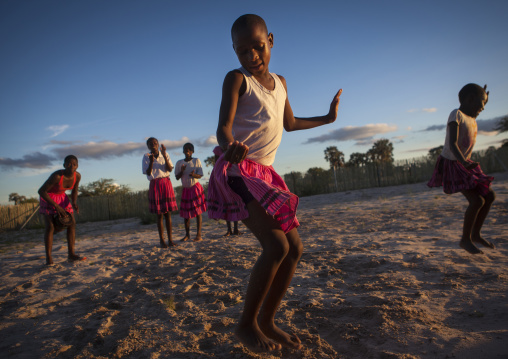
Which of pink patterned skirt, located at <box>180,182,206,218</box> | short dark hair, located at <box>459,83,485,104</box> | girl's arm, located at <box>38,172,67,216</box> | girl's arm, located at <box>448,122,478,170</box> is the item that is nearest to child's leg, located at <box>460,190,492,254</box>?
girl's arm, located at <box>448,122,478,170</box>

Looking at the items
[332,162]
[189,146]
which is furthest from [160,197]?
[332,162]

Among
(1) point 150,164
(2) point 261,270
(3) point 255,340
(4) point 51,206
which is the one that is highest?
(1) point 150,164

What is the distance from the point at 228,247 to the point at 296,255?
3392mm

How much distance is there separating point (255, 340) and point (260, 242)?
0.53 metres

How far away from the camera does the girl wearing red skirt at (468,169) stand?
3.54 m

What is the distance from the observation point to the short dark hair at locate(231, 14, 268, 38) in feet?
5.82

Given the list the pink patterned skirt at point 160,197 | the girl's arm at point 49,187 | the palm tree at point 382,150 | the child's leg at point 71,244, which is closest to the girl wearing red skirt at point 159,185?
the pink patterned skirt at point 160,197

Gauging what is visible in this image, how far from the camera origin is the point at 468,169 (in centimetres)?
357

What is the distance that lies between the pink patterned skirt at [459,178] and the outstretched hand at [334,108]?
2038 millimetres

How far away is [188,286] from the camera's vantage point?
10.5 ft

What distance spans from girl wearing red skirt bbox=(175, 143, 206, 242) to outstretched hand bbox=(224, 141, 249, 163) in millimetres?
4869

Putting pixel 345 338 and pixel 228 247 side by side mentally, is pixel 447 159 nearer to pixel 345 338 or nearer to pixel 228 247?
pixel 345 338

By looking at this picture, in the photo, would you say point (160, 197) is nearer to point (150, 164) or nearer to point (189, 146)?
point (150, 164)

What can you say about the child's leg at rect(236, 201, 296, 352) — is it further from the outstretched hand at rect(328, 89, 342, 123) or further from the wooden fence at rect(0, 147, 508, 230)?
the wooden fence at rect(0, 147, 508, 230)
